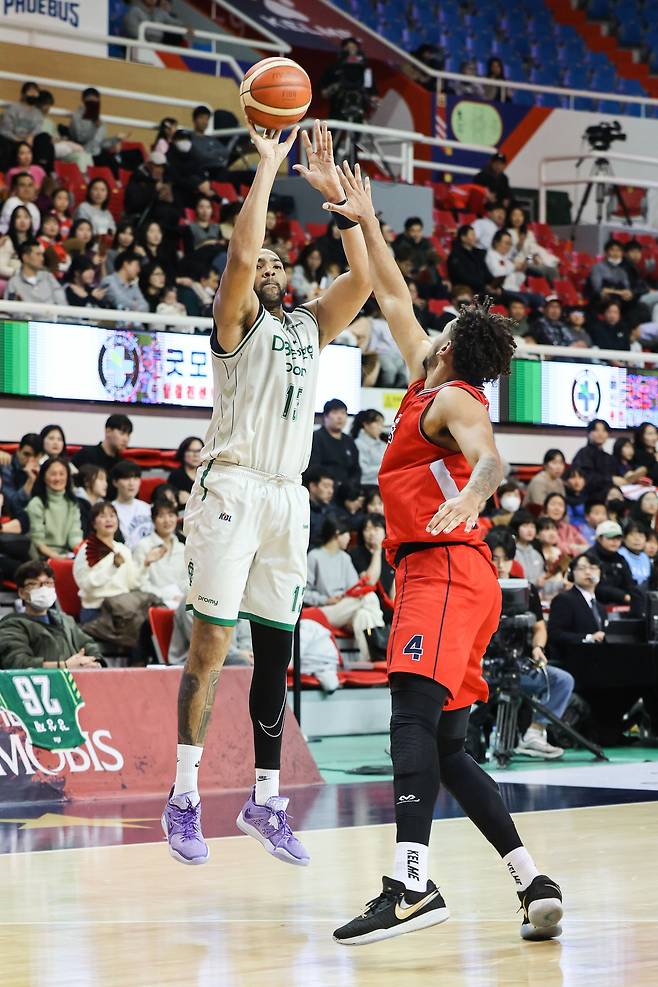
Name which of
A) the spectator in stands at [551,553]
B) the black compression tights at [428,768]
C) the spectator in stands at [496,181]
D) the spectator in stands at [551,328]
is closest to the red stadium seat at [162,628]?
the spectator in stands at [551,553]

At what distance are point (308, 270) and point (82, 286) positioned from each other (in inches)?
118

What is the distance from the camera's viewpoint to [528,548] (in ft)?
45.6

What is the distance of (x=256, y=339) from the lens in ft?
19.5

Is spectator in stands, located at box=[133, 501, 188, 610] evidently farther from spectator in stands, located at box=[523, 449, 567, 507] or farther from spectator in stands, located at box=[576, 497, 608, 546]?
spectator in stands, located at box=[523, 449, 567, 507]

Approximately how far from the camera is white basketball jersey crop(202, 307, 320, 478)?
19.5ft

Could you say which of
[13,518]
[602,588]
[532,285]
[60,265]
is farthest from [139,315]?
[532,285]

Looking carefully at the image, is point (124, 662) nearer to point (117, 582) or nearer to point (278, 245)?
point (117, 582)

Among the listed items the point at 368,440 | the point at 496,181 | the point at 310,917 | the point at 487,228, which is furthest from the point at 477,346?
the point at 496,181

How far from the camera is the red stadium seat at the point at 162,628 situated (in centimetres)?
1063

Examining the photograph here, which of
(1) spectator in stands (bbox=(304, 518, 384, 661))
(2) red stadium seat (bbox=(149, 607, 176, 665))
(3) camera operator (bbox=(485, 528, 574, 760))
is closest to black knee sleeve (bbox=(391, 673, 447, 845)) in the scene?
(2) red stadium seat (bbox=(149, 607, 176, 665))

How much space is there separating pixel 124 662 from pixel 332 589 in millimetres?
2334

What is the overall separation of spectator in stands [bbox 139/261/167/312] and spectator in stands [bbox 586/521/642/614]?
15.1 feet

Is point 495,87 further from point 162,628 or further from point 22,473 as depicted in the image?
point 162,628

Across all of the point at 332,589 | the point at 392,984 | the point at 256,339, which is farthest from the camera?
the point at 332,589
